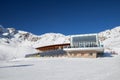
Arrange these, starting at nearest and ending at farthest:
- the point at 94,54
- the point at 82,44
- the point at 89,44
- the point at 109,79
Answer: the point at 109,79
the point at 94,54
the point at 89,44
the point at 82,44

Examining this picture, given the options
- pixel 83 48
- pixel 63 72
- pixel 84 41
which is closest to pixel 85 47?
pixel 83 48

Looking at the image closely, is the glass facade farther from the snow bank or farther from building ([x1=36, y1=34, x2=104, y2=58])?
the snow bank

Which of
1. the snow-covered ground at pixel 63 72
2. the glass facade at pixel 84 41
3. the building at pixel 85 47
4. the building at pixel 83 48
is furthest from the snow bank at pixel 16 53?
the snow-covered ground at pixel 63 72

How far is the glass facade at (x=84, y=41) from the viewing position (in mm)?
51731

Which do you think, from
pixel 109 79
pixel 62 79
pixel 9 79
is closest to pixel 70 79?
pixel 62 79

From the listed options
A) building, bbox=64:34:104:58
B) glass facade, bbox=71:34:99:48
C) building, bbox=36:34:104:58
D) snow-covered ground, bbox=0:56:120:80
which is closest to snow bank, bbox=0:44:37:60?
building, bbox=36:34:104:58

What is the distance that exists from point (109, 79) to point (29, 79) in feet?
14.6

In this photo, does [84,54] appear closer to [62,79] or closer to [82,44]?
[82,44]

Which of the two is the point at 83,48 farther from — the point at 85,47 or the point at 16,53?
the point at 16,53

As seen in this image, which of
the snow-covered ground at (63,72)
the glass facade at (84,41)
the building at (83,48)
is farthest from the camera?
the glass facade at (84,41)

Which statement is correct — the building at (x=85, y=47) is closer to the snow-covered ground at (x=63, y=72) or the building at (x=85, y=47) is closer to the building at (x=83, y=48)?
the building at (x=83, y=48)

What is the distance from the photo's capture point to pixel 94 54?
46.8 metres

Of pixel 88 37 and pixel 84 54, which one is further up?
pixel 88 37

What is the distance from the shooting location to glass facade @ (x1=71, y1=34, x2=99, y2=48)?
51.7 meters
